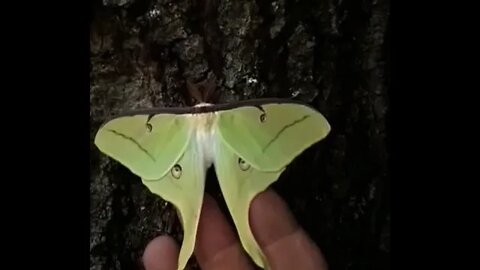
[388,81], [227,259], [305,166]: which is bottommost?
[227,259]

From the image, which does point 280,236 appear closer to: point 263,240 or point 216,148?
point 263,240

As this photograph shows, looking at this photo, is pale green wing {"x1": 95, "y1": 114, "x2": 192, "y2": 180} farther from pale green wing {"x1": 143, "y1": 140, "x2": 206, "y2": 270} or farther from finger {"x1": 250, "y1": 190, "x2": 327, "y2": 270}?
finger {"x1": 250, "y1": 190, "x2": 327, "y2": 270}

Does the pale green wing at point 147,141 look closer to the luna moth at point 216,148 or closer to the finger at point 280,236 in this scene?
the luna moth at point 216,148

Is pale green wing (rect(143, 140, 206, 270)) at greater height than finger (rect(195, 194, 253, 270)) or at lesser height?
greater

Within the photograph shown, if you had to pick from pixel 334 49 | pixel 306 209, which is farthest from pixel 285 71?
pixel 306 209

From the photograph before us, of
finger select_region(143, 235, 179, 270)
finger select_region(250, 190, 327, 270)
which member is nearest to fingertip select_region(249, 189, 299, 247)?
finger select_region(250, 190, 327, 270)

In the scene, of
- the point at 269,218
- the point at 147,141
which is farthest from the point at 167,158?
the point at 269,218

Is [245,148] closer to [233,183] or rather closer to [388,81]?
[233,183]
